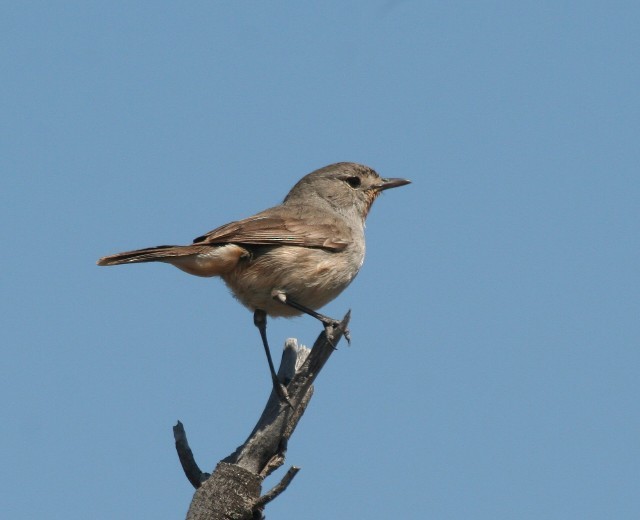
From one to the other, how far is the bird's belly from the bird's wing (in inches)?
3.7

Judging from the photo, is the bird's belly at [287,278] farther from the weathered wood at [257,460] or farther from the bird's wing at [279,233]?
the weathered wood at [257,460]

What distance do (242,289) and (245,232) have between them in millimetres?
502

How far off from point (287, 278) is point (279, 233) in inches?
18.6

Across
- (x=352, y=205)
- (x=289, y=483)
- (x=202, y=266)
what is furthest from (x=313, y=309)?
(x=289, y=483)

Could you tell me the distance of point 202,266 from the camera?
7660 mm

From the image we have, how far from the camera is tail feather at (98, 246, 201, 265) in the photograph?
7.05 m

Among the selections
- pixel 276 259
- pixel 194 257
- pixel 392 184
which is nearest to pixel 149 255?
pixel 194 257

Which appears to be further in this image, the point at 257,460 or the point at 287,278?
the point at 287,278

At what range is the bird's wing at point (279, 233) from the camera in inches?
307

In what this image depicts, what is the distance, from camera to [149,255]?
723 cm

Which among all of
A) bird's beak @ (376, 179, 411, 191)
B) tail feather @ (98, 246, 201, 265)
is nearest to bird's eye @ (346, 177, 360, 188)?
bird's beak @ (376, 179, 411, 191)

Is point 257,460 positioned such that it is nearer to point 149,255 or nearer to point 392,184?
point 149,255

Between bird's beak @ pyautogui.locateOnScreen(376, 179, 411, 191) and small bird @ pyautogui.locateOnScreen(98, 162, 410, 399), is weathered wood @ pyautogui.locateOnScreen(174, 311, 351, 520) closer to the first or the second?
small bird @ pyautogui.locateOnScreen(98, 162, 410, 399)

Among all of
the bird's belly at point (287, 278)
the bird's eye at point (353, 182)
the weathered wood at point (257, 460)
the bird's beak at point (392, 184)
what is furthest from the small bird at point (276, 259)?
the bird's beak at point (392, 184)
